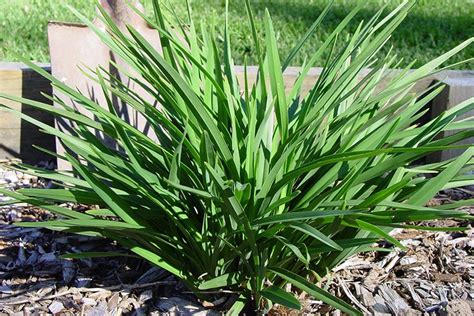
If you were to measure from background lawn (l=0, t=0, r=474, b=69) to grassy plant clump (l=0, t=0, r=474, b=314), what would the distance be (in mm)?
1530

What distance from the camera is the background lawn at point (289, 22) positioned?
3.42 m

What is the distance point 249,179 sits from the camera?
1612 millimetres

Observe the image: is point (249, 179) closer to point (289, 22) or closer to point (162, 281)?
point (162, 281)

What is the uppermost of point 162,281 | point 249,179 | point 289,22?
point 289,22

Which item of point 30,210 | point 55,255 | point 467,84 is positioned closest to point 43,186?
point 30,210

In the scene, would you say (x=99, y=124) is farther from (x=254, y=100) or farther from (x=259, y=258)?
(x=259, y=258)

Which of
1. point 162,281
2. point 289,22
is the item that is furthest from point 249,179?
point 289,22

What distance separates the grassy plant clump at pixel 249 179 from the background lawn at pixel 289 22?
1.53 m

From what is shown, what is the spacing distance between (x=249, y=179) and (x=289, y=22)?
2398mm

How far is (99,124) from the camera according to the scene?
173 cm

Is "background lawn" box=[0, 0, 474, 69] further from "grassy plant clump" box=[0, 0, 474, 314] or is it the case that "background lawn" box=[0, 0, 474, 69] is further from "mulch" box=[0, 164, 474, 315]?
"grassy plant clump" box=[0, 0, 474, 314]

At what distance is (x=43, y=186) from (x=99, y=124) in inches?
32.7

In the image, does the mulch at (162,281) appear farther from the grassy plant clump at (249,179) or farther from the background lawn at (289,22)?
the background lawn at (289,22)

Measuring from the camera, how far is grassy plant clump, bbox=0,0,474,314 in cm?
153
